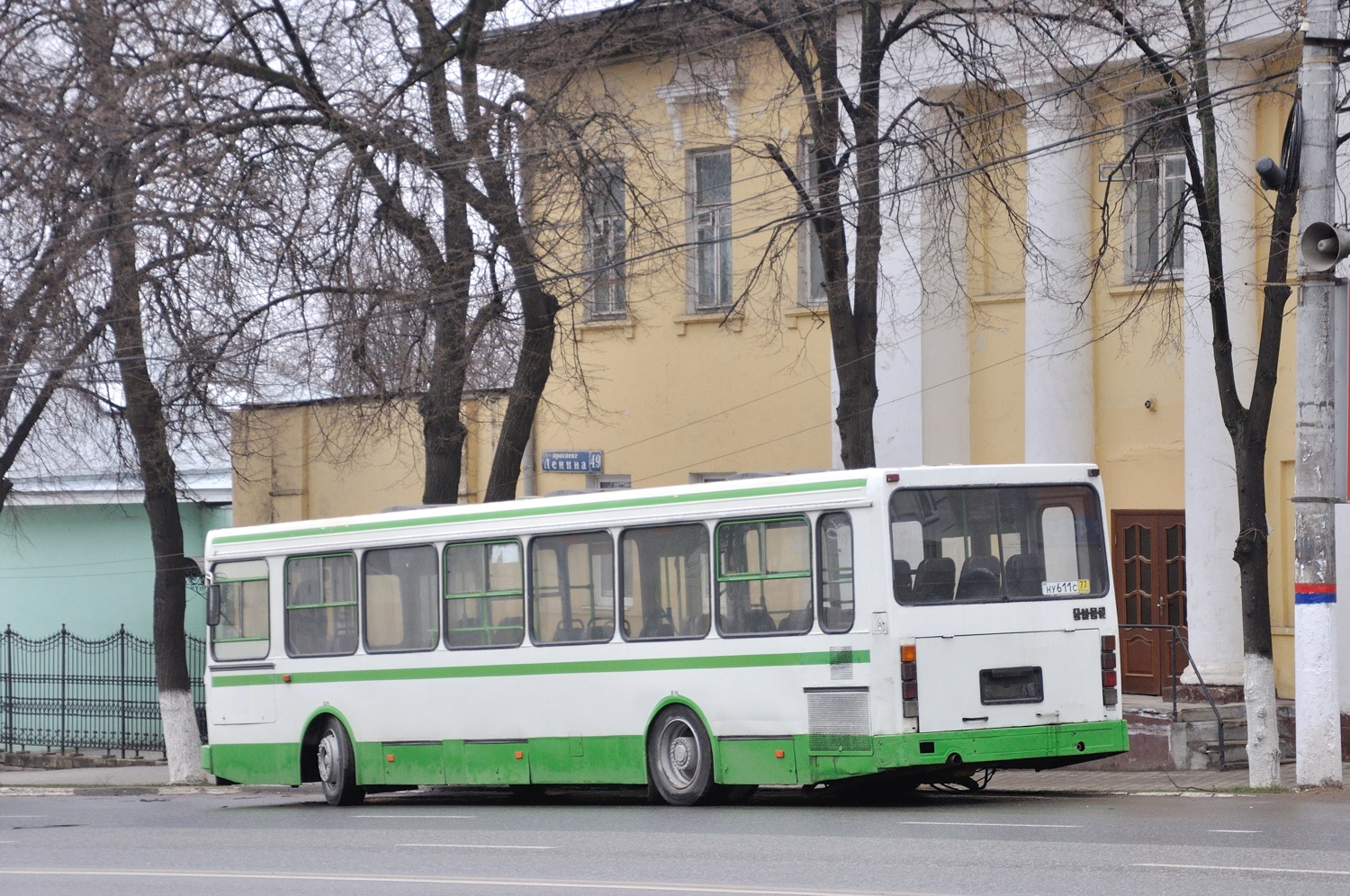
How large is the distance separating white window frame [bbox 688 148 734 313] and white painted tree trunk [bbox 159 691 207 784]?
9.33 metres

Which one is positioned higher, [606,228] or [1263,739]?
[606,228]

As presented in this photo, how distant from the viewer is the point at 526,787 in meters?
18.2

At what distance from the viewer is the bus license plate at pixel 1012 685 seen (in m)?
13.5

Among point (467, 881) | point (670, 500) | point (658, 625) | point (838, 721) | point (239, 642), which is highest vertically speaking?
point (670, 500)

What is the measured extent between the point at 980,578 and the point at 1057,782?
5705 millimetres

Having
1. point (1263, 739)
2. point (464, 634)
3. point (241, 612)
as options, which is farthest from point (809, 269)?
point (1263, 739)

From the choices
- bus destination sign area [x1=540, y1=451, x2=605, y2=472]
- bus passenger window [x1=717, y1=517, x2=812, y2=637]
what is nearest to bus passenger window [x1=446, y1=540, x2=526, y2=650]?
bus passenger window [x1=717, y1=517, x2=812, y2=637]

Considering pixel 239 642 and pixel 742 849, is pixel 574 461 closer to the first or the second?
pixel 239 642

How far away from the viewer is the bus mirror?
1914cm

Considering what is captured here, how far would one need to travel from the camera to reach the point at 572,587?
15.6 metres

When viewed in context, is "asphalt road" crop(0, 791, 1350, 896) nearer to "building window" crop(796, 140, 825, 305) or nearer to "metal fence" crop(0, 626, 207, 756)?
"building window" crop(796, 140, 825, 305)

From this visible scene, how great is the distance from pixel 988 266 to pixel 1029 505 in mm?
11097

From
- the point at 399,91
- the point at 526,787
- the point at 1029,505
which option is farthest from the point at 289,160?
the point at 1029,505

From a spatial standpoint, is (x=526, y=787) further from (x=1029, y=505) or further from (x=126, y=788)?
(x=126, y=788)
